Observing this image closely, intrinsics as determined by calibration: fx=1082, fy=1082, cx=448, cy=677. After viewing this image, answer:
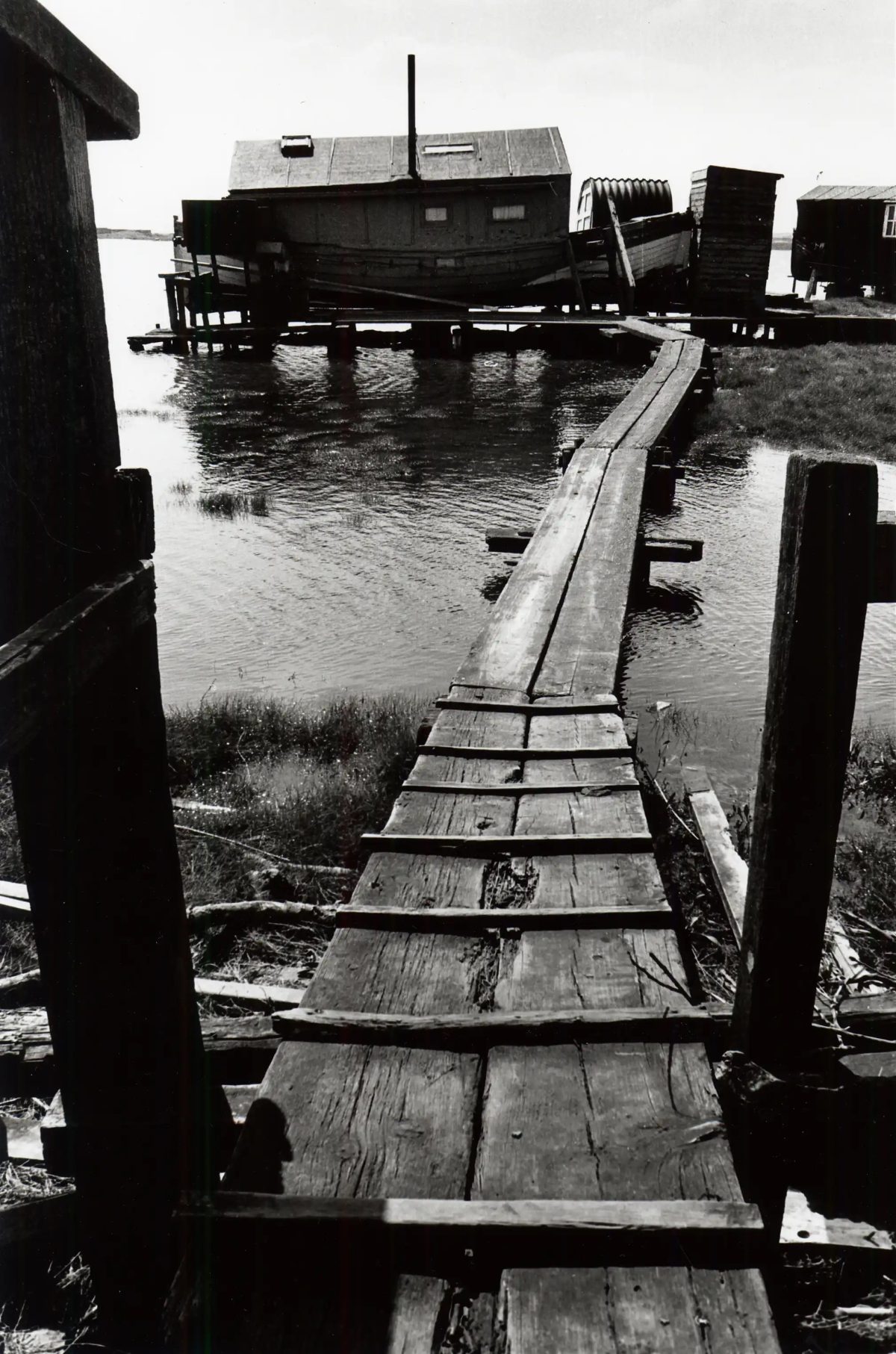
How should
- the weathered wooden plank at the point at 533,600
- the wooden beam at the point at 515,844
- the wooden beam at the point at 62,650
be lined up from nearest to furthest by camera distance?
1. the wooden beam at the point at 62,650
2. the wooden beam at the point at 515,844
3. the weathered wooden plank at the point at 533,600

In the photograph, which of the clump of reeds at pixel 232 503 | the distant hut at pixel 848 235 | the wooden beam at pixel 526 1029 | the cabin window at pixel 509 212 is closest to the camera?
the wooden beam at pixel 526 1029

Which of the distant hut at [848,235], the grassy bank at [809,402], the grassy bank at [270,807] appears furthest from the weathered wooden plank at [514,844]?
the distant hut at [848,235]

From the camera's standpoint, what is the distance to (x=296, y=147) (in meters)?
34.3

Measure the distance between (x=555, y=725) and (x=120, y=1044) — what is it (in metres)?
2.59

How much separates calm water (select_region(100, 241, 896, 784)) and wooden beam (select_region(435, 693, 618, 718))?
5.60 feet

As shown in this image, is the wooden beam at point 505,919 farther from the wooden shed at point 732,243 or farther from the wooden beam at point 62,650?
the wooden shed at point 732,243

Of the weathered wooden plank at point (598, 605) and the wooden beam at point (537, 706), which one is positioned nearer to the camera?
the wooden beam at point (537, 706)

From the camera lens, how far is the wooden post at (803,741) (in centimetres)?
226

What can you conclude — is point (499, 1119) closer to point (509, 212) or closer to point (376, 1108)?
point (376, 1108)

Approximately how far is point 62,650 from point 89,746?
14.5 inches

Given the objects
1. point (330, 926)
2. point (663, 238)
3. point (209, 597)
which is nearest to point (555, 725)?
point (330, 926)

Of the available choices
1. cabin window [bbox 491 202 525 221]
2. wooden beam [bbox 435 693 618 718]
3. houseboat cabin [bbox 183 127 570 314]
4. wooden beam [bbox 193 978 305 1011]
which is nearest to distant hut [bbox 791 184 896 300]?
houseboat cabin [bbox 183 127 570 314]

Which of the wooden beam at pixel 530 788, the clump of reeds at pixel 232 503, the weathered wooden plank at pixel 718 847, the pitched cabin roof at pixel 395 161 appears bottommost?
the clump of reeds at pixel 232 503

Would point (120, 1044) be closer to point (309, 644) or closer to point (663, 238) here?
Answer: point (309, 644)
